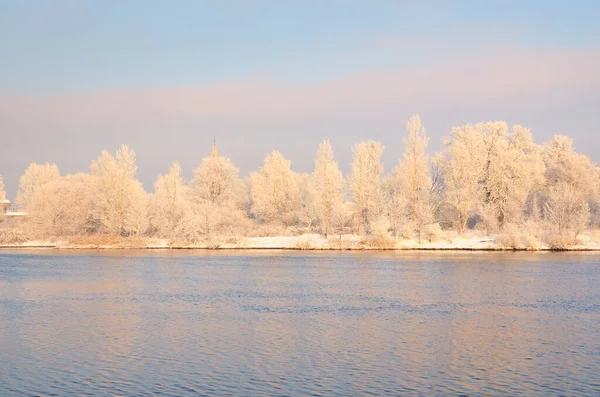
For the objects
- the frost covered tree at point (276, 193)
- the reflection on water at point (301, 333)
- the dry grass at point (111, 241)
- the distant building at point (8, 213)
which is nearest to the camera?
the reflection on water at point (301, 333)

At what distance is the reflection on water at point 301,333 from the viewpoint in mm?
15281

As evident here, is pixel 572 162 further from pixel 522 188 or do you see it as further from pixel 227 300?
pixel 227 300

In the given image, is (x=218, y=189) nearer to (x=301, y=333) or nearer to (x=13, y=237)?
(x=13, y=237)

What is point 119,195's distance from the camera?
232 feet

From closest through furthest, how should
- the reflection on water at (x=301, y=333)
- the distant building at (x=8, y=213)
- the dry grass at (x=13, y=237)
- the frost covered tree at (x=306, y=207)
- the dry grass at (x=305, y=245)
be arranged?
the reflection on water at (x=301, y=333), the dry grass at (x=305, y=245), the dry grass at (x=13, y=237), the frost covered tree at (x=306, y=207), the distant building at (x=8, y=213)

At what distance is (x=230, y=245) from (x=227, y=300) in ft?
128

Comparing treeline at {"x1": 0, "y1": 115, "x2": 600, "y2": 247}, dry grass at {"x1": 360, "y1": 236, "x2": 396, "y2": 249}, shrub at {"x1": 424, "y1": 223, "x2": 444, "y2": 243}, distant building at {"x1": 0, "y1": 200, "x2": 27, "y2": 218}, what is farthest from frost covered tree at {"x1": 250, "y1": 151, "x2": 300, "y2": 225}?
distant building at {"x1": 0, "y1": 200, "x2": 27, "y2": 218}

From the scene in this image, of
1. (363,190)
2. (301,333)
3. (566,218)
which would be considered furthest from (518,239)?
(301,333)

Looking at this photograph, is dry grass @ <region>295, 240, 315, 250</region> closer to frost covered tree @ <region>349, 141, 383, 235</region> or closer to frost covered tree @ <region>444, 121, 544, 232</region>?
frost covered tree @ <region>349, 141, 383, 235</region>

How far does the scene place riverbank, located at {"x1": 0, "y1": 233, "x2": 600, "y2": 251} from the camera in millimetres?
60906

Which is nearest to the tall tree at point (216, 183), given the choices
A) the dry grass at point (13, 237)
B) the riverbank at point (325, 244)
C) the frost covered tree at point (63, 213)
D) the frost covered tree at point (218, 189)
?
the frost covered tree at point (218, 189)

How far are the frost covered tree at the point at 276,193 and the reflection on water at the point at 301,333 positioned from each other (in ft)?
129

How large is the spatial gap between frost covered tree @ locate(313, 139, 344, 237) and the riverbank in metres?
2.66

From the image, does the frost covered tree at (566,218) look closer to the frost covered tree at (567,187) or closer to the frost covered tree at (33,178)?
the frost covered tree at (567,187)
